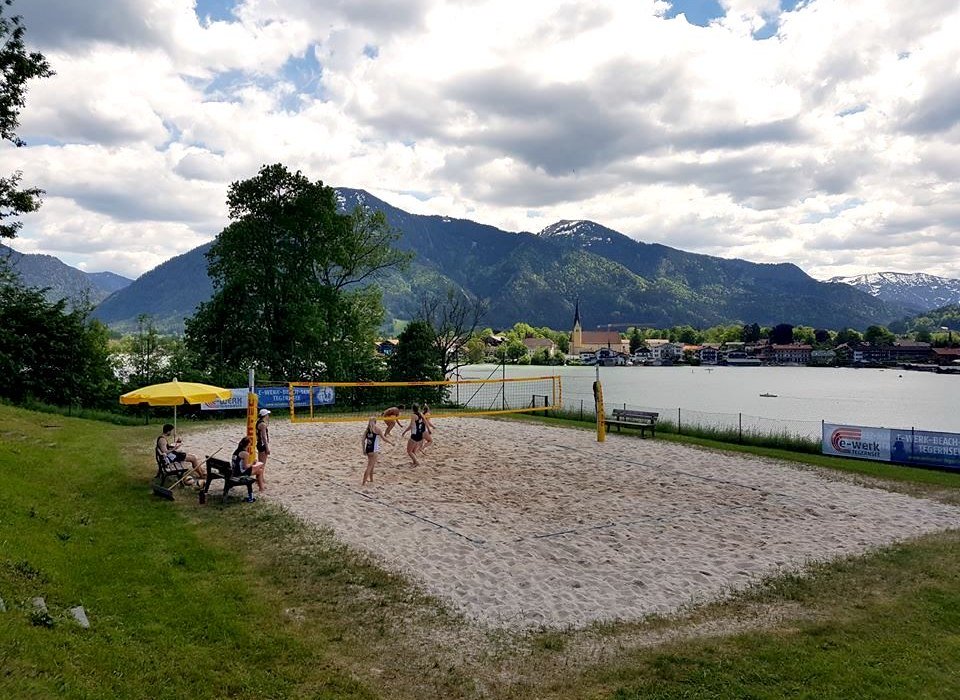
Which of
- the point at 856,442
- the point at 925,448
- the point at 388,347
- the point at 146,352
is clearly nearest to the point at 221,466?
the point at 856,442

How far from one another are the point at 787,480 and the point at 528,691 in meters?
11.7

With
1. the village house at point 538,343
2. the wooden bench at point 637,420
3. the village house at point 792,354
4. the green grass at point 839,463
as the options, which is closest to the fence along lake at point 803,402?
the wooden bench at point 637,420

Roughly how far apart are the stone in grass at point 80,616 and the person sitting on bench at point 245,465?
19.8ft

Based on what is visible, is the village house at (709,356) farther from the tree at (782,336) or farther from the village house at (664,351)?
the tree at (782,336)

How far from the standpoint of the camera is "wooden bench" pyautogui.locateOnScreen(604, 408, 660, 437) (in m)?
22.0

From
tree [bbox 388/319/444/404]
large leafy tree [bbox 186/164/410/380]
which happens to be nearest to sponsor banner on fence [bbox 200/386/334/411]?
large leafy tree [bbox 186/164/410/380]

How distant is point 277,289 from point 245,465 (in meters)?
23.9

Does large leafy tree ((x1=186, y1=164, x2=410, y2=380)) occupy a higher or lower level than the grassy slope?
higher

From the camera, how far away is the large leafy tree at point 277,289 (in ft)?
111

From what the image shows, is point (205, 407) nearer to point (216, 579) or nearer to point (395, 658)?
point (216, 579)

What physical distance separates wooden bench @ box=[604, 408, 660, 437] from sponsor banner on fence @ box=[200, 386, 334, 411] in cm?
1441

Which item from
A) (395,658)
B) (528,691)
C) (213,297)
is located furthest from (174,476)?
(213,297)

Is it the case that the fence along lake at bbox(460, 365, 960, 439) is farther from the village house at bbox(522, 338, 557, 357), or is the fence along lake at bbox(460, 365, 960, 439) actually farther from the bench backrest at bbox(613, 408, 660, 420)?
the village house at bbox(522, 338, 557, 357)

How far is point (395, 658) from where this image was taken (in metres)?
6.24
